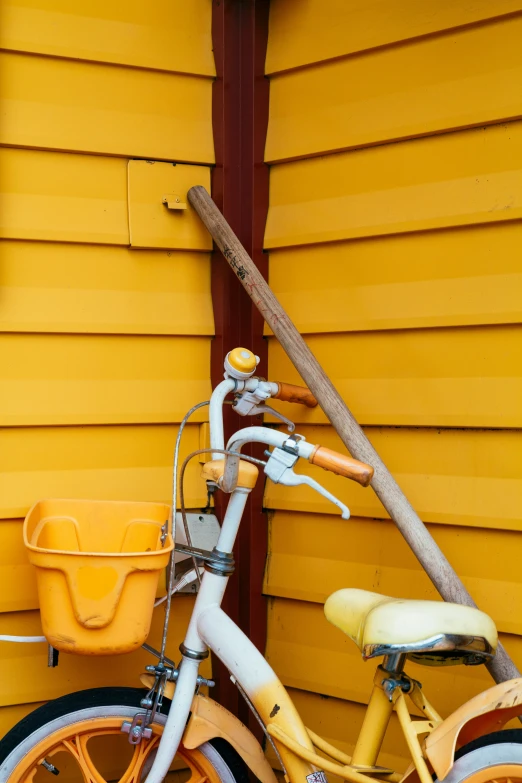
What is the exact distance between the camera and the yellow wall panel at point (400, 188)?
1.86 m

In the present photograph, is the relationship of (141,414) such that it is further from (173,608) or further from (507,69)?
(507,69)

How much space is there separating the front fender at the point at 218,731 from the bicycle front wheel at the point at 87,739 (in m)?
0.06

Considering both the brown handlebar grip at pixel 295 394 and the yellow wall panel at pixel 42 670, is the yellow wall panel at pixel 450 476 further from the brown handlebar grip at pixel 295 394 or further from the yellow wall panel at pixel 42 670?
the yellow wall panel at pixel 42 670

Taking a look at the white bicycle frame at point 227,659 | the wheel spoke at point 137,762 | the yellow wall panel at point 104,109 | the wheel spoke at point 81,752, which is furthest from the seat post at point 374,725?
the yellow wall panel at point 104,109

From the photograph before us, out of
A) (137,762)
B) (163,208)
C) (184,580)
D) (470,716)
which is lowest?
(137,762)

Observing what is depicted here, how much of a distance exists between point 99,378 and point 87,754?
0.95 m

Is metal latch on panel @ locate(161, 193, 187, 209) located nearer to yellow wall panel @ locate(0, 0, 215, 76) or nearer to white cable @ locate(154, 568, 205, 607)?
yellow wall panel @ locate(0, 0, 215, 76)

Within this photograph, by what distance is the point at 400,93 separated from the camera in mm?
1998

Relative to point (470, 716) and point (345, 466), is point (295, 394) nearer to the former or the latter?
point (345, 466)

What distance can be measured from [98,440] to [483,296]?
1090mm

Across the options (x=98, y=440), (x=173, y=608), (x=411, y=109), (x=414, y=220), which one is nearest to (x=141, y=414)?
(x=98, y=440)

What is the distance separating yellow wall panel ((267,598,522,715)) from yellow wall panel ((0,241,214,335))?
875 mm

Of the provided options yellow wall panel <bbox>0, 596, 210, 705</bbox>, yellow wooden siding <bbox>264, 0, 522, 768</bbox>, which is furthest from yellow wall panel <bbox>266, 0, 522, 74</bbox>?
yellow wall panel <bbox>0, 596, 210, 705</bbox>

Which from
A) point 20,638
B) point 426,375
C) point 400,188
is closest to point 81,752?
point 20,638
